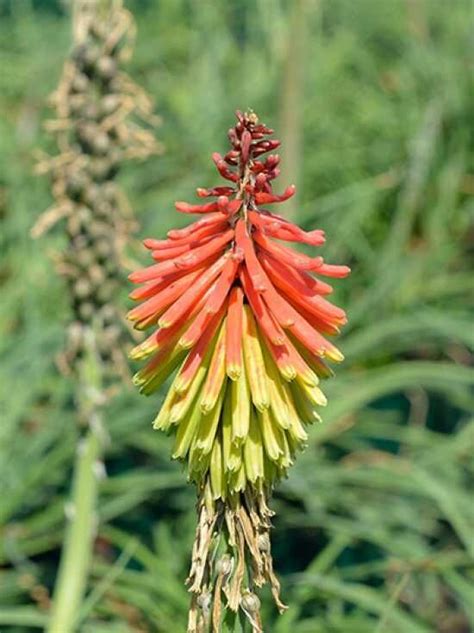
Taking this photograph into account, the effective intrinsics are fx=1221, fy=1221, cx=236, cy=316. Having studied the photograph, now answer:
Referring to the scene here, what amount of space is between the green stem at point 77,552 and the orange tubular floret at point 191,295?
3.87 ft

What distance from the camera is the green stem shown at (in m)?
2.59

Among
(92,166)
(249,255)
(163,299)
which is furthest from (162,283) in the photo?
(92,166)

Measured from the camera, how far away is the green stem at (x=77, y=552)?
2.59 meters

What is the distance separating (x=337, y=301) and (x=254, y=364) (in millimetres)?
2936

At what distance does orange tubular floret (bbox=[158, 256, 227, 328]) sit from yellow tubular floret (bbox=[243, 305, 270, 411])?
0.07m

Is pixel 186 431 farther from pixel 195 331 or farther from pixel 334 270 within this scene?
pixel 334 270

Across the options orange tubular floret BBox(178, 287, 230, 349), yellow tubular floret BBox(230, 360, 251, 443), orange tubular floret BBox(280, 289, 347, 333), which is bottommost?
yellow tubular floret BBox(230, 360, 251, 443)

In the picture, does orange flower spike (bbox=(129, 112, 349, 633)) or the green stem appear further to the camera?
the green stem

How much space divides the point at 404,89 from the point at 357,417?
1869 millimetres

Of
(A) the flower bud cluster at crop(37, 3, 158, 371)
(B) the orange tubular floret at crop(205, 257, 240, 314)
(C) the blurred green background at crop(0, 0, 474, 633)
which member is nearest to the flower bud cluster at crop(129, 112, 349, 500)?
(B) the orange tubular floret at crop(205, 257, 240, 314)

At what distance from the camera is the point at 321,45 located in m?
6.05

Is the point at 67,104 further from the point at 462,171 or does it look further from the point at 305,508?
the point at 462,171

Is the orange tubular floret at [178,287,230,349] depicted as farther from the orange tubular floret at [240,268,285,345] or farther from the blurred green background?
the blurred green background

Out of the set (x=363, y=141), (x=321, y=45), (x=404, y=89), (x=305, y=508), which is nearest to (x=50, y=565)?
(x=305, y=508)
